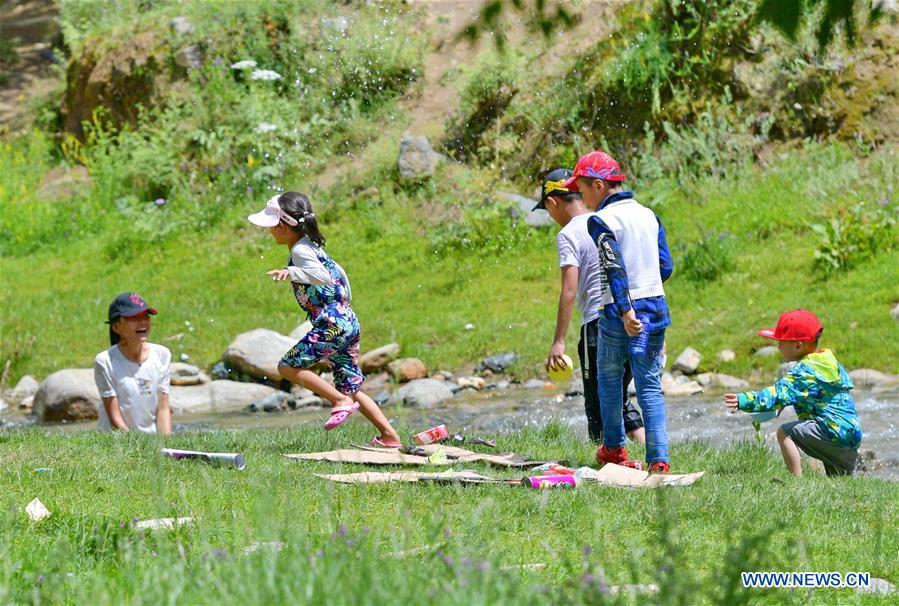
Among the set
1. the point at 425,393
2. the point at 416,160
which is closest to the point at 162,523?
the point at 425,393

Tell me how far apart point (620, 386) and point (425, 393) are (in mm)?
4992

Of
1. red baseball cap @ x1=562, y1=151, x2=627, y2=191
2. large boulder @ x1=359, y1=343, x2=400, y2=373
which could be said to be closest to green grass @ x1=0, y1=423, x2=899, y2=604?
red baseball cap @ x1=562, y1=151, x2=627, y2=191

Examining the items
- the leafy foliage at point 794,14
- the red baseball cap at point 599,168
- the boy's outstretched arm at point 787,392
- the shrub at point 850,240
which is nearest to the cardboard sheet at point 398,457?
the boy's outstretched arm at point 787,392

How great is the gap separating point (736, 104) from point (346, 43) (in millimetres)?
6686

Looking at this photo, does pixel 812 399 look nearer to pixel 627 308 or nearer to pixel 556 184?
pixel 627 308

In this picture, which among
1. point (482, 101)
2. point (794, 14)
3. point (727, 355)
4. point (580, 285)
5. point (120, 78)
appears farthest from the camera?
point (120, 78)

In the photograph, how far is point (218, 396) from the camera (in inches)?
486

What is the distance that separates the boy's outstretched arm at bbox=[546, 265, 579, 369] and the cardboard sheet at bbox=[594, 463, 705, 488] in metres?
0.83

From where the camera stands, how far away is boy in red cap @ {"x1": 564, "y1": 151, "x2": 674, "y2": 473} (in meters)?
6.45

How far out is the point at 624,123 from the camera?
51.4 feet

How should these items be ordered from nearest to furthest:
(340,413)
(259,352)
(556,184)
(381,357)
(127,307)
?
(340,413) < (556,184) < (127,307) < (381,357) < (259,352)

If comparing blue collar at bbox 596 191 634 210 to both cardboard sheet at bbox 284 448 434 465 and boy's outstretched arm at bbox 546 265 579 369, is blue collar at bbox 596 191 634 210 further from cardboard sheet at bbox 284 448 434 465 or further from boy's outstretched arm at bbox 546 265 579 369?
cardboard sheet at bbox 284 448 434 465

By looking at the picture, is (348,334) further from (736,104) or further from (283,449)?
(736,104)

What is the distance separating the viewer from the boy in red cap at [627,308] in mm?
6445
